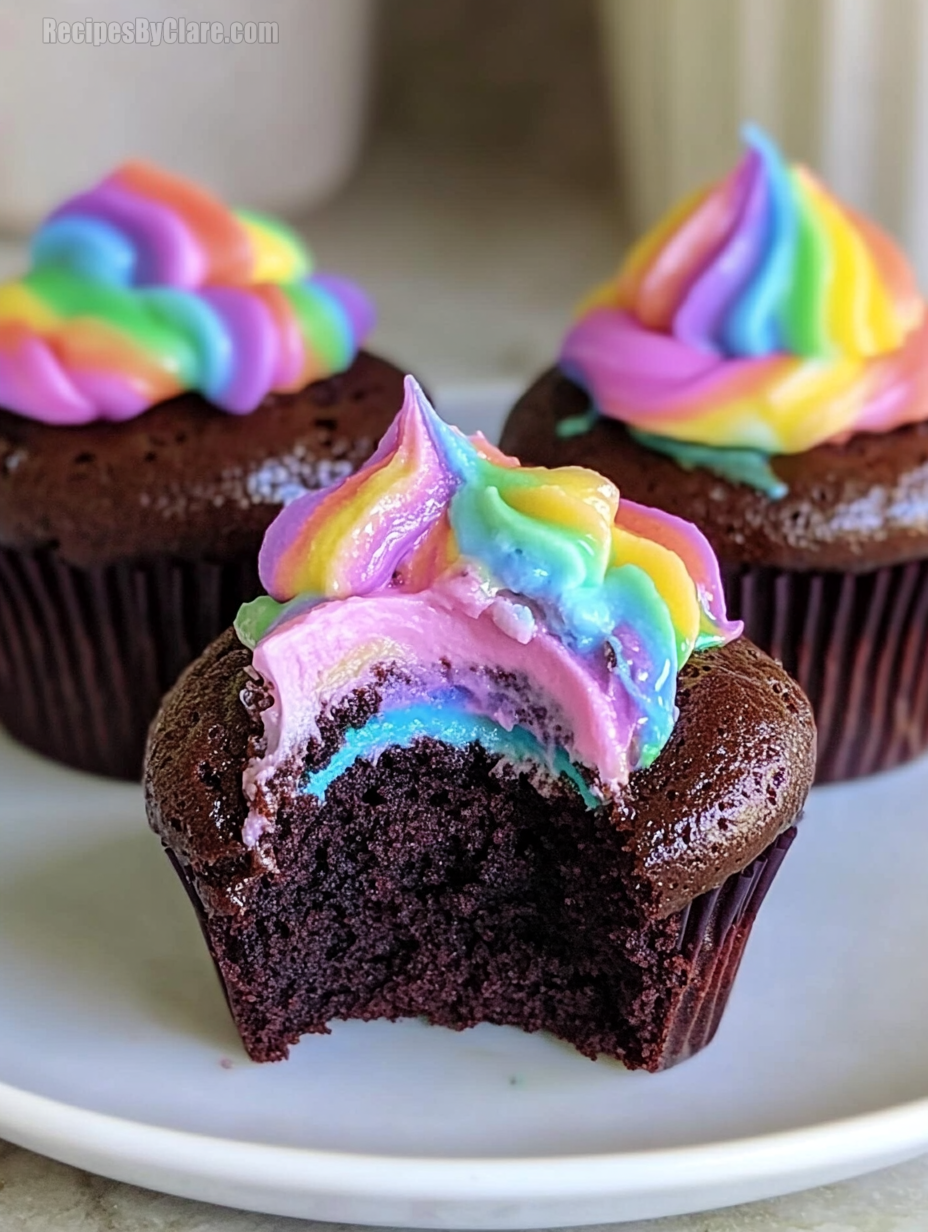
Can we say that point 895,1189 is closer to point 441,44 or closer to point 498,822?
point 498,822

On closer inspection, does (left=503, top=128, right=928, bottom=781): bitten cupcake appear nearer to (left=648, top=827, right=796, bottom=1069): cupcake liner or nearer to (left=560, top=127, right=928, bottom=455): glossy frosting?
(left=560, top=127, right=928, bottom=455): glossy frosting

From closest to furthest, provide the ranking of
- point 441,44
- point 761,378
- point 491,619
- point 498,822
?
point 491,619
point 498,822
point 761,378
point 441,44

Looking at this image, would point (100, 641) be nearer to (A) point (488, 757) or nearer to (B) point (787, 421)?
(A) point (488, 757)

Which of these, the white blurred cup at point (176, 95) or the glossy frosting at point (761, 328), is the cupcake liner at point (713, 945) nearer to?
the glossy frosting at point (761, 328)

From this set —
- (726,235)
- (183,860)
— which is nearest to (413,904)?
(183,860)

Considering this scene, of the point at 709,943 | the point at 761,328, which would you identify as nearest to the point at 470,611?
the point at 709,943

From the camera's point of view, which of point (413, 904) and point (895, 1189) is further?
point (413, 904)

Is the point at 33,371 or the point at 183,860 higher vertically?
the point at 33,371

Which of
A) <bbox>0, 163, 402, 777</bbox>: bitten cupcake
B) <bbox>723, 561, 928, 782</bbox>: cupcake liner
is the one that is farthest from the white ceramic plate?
<bbox>0, 163, 402, 777</bbox>: bitten cupcake
